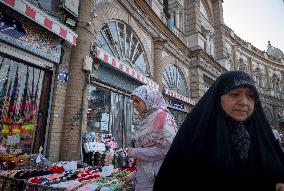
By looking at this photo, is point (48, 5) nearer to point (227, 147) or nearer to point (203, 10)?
point (227, 147)

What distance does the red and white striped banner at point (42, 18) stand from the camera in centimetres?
385

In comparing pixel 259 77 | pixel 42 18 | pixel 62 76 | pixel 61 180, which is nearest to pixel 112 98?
pixel 62 76

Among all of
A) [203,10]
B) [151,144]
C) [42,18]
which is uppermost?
[203,10]

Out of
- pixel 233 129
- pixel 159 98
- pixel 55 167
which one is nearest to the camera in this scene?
pixel 233 129

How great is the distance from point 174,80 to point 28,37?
782 cm

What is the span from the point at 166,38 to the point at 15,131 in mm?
7876

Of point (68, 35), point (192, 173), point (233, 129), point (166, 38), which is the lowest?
point (192, 173)

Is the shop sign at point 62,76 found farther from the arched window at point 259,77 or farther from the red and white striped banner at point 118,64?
the arched window at point 259,77

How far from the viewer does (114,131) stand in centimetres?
683

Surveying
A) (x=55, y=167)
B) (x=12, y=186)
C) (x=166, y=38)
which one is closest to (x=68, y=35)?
(x=55, y=167)

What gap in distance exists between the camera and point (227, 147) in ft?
4.45

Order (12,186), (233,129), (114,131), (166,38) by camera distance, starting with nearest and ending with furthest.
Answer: (233,129) < (12,186) < (114,131) < (166,38)

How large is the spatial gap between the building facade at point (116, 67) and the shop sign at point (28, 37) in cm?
9

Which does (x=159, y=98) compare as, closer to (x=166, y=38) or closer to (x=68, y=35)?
(x=68, y=35)
